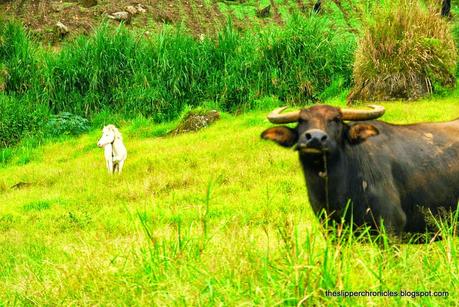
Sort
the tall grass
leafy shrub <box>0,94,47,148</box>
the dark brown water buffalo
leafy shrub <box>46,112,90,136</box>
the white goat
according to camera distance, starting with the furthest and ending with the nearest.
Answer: the tall grass → leafy shrub <box>46,112,90,136</box> → leafy shrub <box>0,94,47,148</box> → the white goat → the dark brown water buffalo

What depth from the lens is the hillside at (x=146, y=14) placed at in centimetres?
2256

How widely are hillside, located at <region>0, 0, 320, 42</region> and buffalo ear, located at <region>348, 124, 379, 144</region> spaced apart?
674 inches

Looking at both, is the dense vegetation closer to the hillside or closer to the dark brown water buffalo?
the dark brown water buffalo

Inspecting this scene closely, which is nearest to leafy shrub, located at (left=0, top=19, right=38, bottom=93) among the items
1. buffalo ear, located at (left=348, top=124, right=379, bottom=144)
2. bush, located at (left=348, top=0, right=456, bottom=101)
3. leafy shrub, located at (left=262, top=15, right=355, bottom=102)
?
leafy shrub, located at (left=262, top=15, right=355, bottom=102)

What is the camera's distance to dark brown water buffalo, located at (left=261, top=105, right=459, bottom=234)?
4.70 metres

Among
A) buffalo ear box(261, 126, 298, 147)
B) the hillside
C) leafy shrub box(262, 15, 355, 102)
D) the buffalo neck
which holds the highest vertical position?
buffalo ear box(261, 126, 298, 147)

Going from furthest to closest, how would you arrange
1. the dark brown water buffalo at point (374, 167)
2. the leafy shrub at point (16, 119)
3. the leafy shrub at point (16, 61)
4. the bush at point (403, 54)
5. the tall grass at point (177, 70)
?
the leafy shrub at point (16, 61), the tall grass at point (177, 70), the leafy shrub at point (16, 119), the bush at point (403, 54), the dark brown water buffalo at point (374, 167)

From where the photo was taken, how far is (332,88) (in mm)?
13914

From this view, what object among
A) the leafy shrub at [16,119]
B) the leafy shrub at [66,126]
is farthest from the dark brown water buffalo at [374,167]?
the leafy shrub at [16,119]

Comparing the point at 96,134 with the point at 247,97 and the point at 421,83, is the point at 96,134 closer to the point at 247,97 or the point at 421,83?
the point at 247,97

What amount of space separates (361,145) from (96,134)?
9615 mm

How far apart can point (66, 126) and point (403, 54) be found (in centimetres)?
756

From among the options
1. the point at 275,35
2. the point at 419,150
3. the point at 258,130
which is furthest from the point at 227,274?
the point at 275,35

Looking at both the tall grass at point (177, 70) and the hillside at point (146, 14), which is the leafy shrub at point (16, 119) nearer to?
the tall grass at point (177, 70)
